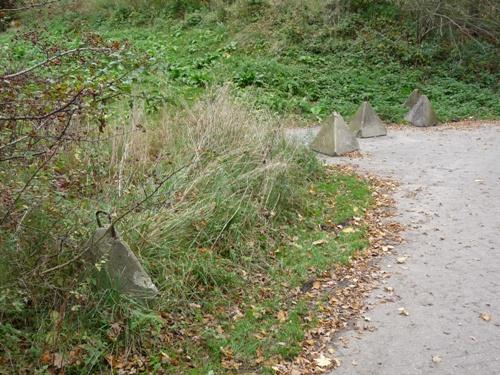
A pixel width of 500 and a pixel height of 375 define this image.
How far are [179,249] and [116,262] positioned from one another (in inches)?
43.0

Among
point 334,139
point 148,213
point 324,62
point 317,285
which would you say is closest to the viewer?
point 148,213

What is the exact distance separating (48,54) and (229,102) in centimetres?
495

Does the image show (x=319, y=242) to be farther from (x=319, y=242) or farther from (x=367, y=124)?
(x=367, y=124)

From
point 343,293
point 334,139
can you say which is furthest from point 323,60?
point 343,293

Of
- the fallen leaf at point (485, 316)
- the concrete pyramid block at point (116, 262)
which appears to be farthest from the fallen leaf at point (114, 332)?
the fallen leaf at point (485, 316)

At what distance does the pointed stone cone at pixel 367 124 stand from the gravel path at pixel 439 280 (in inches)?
86.5

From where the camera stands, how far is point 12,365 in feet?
12.9

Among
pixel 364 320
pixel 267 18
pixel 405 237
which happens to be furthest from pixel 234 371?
Answer: pixel 267 18

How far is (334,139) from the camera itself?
37.7ft

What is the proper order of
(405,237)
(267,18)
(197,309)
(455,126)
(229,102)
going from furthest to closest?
(267,18) < (455,126) < (229,102) < (405,237) < (197,309)

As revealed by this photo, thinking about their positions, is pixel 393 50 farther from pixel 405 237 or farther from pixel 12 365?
pixel 12 365

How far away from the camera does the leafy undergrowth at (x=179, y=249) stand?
436 cm

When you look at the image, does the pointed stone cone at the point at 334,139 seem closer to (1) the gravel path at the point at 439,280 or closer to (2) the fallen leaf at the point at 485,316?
(1) the gravel path at the point at 439,280

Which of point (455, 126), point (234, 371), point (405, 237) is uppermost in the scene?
point (234, 371)
